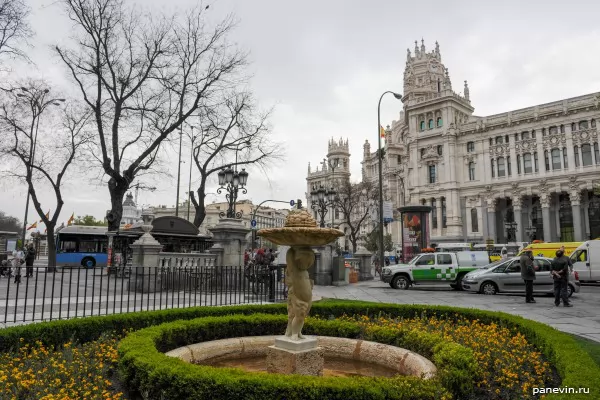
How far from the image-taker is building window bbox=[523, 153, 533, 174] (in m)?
52.1

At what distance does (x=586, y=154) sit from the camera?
4781cm

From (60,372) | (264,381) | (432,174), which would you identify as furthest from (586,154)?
(60,372)

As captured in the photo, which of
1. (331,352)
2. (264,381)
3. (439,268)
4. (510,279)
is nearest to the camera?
(264,381)

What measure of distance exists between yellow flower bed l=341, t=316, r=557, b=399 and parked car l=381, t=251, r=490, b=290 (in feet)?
40.2

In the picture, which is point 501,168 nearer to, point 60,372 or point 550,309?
point 550,309

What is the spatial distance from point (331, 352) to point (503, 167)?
2166 inches

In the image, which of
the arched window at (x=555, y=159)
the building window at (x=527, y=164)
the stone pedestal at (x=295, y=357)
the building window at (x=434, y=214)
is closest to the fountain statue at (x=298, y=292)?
the stone pedestal at (x=295, y=357)

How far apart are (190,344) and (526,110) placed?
5688cm

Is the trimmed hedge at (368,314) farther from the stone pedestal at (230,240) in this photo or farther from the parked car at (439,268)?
the parked car at (439,268)

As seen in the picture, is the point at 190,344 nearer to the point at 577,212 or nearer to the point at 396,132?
the point at 577,212

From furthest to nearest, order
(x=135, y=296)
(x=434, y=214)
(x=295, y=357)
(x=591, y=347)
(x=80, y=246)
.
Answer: (x=434, y=214)
(x=80, y=246)
(x=135, y=296)
(x=591, y=347)
(x=295, y=357)

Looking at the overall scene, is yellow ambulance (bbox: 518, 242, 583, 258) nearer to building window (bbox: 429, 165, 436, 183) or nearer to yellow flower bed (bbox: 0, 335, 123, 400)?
yellow flower bed (bbox: 0, 335, 123, 400)

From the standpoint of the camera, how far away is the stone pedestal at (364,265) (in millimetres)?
25984

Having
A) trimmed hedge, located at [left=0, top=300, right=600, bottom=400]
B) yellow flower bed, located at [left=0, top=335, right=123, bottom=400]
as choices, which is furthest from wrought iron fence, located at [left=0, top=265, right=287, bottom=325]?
yellow flower bed, located at [left=0, top=335, right=123, bottom=400]
